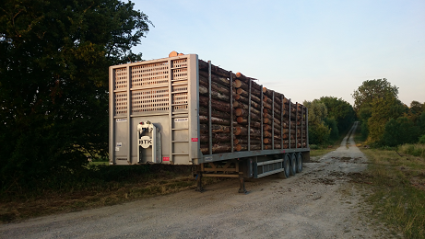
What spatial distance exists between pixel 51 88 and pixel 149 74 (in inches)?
166

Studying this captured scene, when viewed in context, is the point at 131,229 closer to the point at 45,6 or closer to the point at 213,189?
the point at 213,189

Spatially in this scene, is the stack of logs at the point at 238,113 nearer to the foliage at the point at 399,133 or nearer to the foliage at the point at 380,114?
the foliage at the point at 399,133

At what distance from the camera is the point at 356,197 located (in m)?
8.74

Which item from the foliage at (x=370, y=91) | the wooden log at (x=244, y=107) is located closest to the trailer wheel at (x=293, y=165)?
the wooden log at (x=244, y=107)

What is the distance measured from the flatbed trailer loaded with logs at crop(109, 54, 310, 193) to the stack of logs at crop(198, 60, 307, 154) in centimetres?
3

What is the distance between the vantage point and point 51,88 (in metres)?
9.53

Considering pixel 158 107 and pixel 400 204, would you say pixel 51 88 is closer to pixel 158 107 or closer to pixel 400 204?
pixel 158 107

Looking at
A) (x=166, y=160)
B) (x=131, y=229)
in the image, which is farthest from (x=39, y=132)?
(x=131, y=229)

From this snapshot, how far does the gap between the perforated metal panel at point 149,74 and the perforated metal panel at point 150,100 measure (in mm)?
179

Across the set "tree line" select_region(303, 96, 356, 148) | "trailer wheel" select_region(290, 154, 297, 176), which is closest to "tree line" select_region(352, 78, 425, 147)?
"tree line" select_region(303, 96, 356, 148)

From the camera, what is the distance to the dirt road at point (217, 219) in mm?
5355

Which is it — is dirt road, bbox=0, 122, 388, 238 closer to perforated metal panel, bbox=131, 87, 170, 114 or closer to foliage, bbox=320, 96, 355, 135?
perforated metal panel, bbox=131, 87, 170, 114

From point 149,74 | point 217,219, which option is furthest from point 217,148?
point 149,74

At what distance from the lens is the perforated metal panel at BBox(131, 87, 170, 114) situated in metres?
7.20
